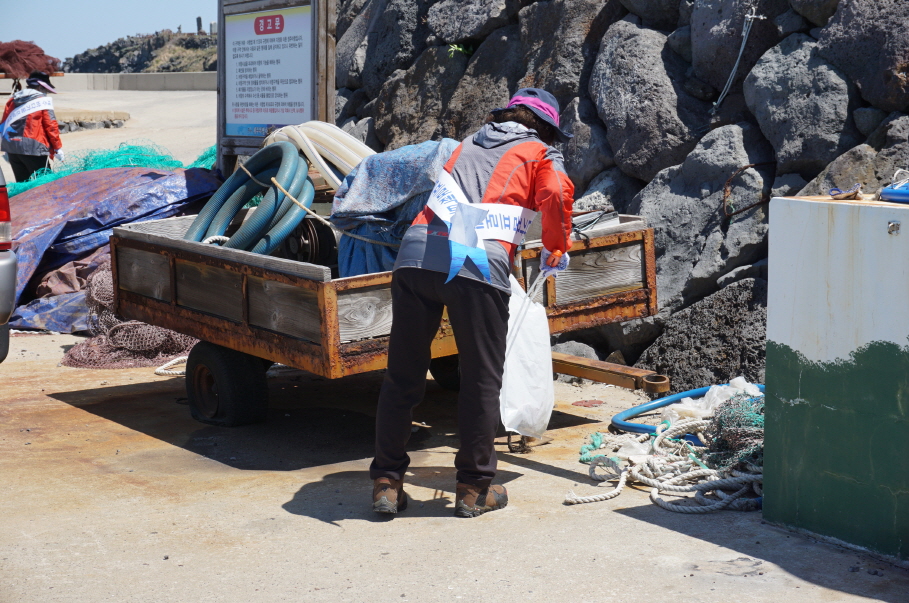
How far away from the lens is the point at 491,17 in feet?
28.6

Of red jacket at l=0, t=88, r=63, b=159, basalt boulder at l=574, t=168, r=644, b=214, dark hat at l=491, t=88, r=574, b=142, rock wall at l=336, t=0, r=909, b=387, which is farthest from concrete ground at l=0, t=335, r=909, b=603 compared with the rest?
red jacket at l=0, t=88, r=63, b=159

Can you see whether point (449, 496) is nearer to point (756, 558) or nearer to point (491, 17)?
point (756, 558)

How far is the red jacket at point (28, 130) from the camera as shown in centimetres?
1116

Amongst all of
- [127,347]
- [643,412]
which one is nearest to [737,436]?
[643,412]

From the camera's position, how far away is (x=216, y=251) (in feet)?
16.7

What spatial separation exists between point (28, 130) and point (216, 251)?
7.28 m

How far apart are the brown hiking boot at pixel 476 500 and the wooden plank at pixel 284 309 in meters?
1.02

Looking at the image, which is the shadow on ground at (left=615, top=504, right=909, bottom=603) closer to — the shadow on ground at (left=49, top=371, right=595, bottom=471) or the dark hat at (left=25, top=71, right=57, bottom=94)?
the shadow on ground at (left=49, top=371, right=595, bottom=471)

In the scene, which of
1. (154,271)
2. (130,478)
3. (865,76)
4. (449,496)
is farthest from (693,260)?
(130,478)

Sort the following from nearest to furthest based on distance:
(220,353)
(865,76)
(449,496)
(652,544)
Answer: (652,544) → (449,496) → (220,353) → (865,76)

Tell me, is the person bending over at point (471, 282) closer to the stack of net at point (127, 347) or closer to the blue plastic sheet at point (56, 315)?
the stack of net at point (127, 347)

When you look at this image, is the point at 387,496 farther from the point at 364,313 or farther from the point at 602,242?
the point at 602,242

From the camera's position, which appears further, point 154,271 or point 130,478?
point 154,271

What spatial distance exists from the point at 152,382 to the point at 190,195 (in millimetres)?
2377
